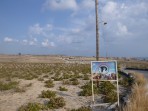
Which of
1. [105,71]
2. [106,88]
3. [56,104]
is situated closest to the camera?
[56,104]

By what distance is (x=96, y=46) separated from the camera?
69.4 ft

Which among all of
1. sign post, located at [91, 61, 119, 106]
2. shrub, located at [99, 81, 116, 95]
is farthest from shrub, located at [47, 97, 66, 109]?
shrub, located at [99, 81, 116, 95]

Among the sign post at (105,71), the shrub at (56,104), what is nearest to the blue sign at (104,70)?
the sign post at (105,71)

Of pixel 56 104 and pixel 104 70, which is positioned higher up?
pixel 104 70

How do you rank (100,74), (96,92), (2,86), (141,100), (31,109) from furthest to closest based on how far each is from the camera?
(2,86), (96,92), (100,74), (31,109), (141,100)

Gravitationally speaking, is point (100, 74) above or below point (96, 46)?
below

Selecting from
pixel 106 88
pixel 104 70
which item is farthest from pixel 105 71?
pixel 106 88

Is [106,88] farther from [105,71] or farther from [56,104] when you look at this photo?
[56,104]

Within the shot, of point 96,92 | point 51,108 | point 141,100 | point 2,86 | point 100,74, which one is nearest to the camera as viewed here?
point 141,100

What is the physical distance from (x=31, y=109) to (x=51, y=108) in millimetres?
1136

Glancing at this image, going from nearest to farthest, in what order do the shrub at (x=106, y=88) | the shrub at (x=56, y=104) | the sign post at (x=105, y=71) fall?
the shrub at (x=56, y=104) < the sign post at (x=105, y=71) < the shrub at (x=106, y=88)

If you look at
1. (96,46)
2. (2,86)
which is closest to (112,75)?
(96,46)

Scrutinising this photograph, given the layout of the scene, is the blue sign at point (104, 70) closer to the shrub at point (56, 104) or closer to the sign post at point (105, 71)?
the sign post at point (105, 71)

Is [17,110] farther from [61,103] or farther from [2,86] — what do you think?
[2,86]
